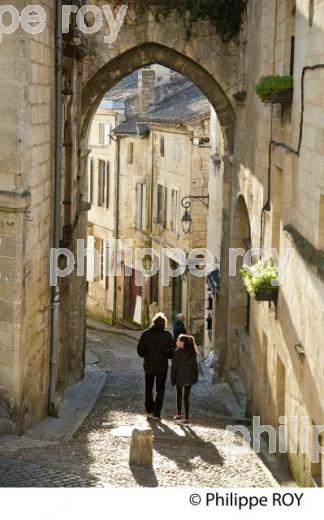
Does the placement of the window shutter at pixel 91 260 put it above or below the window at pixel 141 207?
below

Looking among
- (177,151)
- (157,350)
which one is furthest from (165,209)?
(157,350)

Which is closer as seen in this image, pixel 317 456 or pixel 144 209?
pixel 317 456

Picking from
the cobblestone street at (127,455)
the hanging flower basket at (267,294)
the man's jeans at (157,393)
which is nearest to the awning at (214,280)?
the cobblestone street at (127,455)

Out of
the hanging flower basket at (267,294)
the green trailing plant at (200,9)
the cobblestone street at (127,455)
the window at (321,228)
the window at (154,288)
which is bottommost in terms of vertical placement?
the window at (154,288)

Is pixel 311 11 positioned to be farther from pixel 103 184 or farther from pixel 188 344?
pixel 103 184

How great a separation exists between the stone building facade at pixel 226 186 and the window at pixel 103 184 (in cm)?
1460

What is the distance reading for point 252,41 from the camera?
54.3 ft

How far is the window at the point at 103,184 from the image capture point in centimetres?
3434

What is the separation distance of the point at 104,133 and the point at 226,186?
50.3 feet

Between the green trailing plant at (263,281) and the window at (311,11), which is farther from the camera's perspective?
the green trailing plant at (263,281)

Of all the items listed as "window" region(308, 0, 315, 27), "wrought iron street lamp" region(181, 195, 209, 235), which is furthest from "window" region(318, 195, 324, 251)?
"wrought iron street lamp" region(181, 195, 209, 235)

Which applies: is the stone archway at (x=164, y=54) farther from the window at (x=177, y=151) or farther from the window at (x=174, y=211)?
the window at (x=174, y=211)

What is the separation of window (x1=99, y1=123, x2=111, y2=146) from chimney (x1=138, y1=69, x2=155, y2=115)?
2.07m

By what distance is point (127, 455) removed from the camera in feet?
38.0
